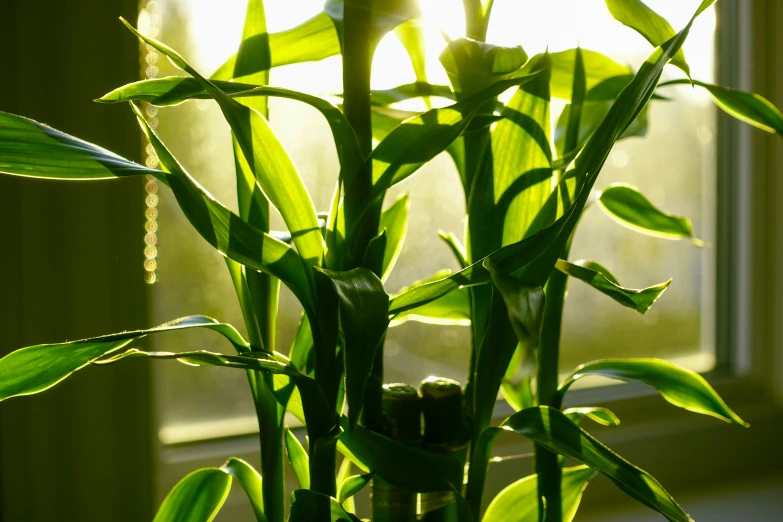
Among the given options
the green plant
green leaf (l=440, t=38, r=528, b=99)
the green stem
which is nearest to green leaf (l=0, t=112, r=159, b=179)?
the green plant

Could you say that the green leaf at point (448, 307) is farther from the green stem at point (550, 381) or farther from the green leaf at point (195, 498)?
the green leaf at point (195, 498)

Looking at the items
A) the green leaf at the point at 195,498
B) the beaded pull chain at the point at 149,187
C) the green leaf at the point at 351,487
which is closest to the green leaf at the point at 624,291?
the green leaf at the point at 351,487

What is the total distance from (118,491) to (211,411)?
0.60 ft

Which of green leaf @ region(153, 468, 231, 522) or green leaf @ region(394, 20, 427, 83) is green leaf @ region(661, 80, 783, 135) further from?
green leaf @ region(153, 468, 231, 522)

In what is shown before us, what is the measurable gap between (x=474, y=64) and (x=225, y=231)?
0.72ft

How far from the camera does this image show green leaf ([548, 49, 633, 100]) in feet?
2.01

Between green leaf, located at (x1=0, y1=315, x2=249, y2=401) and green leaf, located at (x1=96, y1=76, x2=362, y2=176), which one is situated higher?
green leaf, located at (x1=96, y1=76, x2=362, y2=176)

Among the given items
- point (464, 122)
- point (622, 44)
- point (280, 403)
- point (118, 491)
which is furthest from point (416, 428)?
point (622, 44)

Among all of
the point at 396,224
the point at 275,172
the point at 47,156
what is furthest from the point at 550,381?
the point at 47,156

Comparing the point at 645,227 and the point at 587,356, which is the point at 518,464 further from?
the point at 645,227

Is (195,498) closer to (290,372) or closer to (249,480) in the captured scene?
(249,480)

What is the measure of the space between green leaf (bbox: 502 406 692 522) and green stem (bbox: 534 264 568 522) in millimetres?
101

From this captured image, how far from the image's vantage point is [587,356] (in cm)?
116

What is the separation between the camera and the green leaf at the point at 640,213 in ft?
2.12
